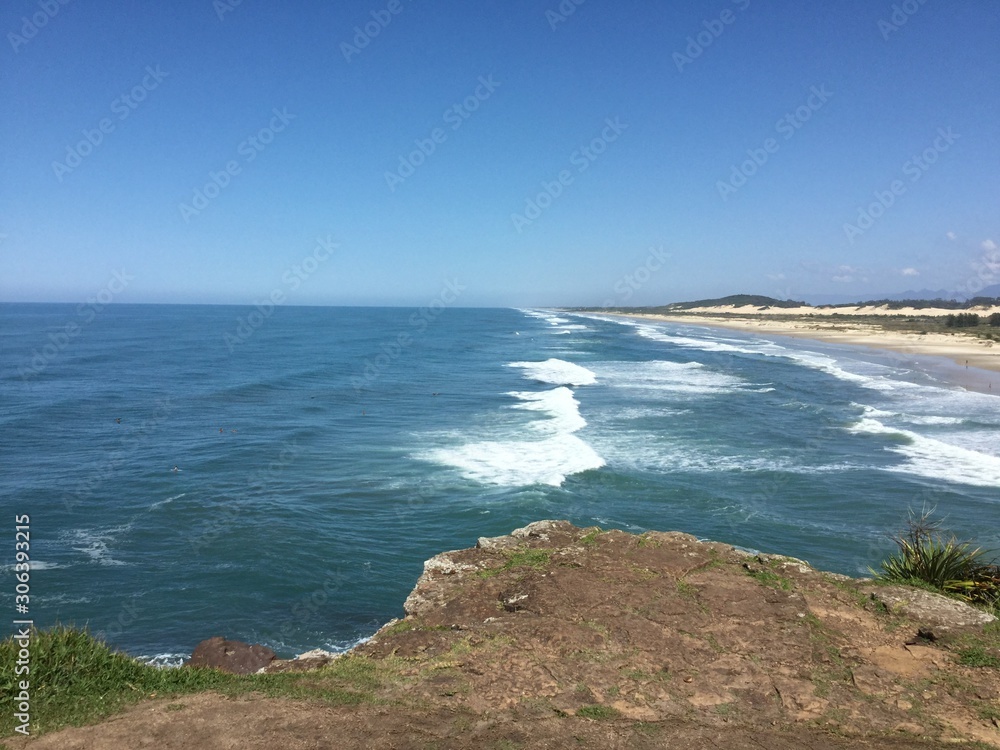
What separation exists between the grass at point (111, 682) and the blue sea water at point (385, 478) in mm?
4304

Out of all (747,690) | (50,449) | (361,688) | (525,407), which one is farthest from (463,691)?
(525,407)

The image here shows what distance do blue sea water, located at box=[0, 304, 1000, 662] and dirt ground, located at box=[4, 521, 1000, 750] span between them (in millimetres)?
4480

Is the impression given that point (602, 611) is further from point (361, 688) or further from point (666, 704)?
point (361, 688)

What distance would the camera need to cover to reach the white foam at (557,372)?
42438 mm

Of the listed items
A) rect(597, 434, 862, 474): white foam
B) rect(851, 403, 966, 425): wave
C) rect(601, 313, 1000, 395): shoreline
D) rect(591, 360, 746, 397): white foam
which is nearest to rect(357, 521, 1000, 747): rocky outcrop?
rect(597, 434, 862, 474): white foam

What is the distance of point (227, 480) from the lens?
797 inches

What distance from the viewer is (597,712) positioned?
648 cm

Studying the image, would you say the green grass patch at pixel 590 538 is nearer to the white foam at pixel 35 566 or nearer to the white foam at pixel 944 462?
the white foam at pixel 35 566

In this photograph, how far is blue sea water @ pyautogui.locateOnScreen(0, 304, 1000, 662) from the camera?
13.4 metres

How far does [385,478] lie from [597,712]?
47.5 ft

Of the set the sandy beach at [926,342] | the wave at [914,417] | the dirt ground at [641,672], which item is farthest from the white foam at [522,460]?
the sandy beach at [926,342]

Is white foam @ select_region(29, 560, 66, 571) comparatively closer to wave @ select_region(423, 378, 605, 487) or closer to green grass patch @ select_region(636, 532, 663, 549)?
wave @ select_region(423, 378, 605, 487)

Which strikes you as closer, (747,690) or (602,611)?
(747,690)

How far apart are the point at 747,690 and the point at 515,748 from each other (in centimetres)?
271
